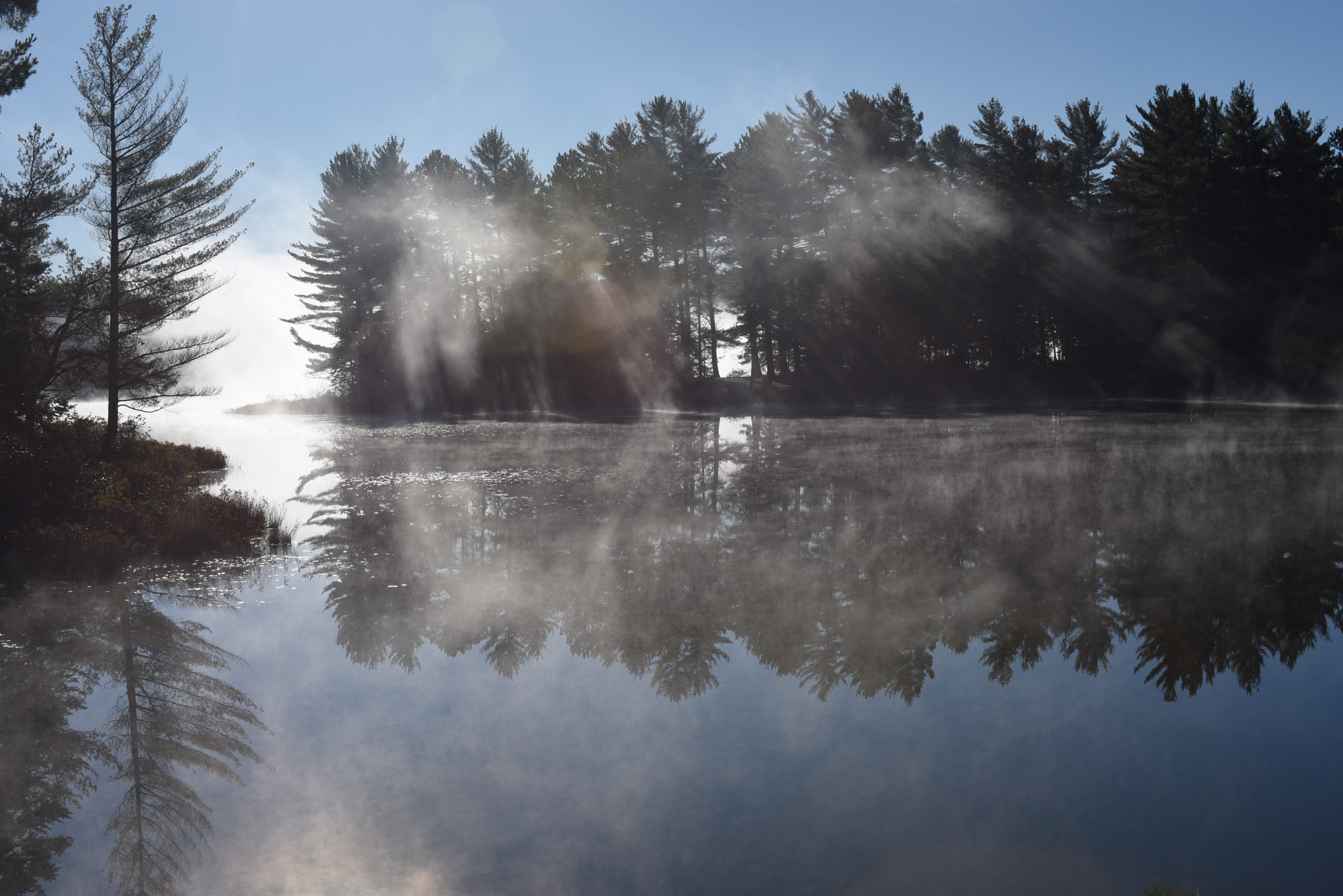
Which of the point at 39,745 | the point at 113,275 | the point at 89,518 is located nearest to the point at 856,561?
the point at 39,745

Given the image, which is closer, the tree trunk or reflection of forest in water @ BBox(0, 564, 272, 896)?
reflection of forest in water @ BBox(0, 564, 272, 896)

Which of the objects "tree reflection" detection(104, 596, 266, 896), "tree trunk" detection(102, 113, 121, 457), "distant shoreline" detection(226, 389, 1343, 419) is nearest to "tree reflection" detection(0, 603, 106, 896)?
"tree reflection" detection(104, 596, 266, 896)

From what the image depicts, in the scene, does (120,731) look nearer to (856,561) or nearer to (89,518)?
(856,561)

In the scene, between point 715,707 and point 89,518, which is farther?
point 89,518

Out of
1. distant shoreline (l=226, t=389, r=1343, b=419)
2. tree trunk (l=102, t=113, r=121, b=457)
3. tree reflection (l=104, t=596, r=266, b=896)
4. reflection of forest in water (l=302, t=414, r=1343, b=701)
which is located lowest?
tree reflection (l=104, t=596, r=266, b=896)

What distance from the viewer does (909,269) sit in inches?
1938

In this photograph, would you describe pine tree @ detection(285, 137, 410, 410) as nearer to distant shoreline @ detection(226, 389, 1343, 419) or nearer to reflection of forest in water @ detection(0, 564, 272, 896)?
distant shoreline @ detection(226, 389, 1343, 419)

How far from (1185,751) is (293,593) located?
829cm

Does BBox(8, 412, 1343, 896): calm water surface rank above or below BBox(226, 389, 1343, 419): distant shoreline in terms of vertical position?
below

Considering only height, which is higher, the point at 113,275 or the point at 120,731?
the point at 113,275

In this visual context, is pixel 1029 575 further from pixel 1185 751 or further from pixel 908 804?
pixel 908 804

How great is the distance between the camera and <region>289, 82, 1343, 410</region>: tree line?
42.3m

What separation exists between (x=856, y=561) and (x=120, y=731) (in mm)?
6971

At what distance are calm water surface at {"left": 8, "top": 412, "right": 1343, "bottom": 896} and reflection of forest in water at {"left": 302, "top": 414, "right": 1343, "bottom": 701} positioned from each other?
59 millimetres
